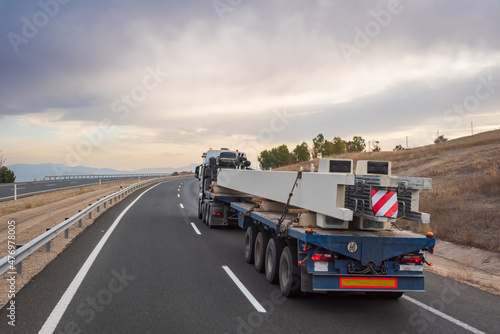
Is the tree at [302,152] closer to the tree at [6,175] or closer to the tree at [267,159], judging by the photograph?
the tree at [267,159]

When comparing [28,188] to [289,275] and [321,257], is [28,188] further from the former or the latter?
[321,257]

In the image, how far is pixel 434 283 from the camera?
852cm

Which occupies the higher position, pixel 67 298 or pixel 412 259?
pixel 412 259

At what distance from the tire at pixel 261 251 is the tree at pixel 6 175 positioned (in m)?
73.4

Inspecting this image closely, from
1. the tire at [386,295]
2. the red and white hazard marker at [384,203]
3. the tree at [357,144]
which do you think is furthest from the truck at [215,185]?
the tree at [357,144]

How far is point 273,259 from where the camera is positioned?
808 centimetres

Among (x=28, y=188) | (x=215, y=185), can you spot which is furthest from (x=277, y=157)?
(x=215, y=185)

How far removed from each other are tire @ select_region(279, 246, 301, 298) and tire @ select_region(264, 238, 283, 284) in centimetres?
38

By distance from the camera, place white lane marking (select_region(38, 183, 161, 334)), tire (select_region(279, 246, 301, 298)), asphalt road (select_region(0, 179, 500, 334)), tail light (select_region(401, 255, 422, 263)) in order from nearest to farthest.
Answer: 1. white lane marking (select_region(38, 183, 161, 334))
2. asphalt road (select_region(0, 179, 500, 334))
3. tail light (select_region(401, 255, 422, 263))
4. tire (select_region(279, 246, 301, 298))

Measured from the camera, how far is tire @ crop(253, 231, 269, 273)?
8.98 meters

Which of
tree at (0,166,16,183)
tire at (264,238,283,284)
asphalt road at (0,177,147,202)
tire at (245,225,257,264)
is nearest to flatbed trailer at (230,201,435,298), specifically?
tire at (264,238,283,284)

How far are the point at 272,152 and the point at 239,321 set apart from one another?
14078 cm

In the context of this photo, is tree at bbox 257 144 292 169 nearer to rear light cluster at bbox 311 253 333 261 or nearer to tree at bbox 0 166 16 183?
tree at bbox 0 166 16 183

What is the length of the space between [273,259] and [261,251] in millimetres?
991
